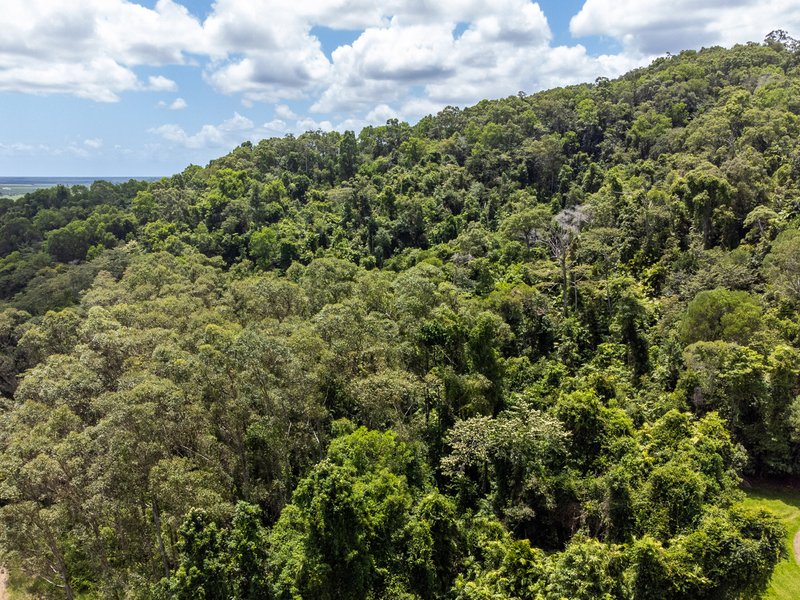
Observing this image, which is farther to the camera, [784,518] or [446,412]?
[446,412]

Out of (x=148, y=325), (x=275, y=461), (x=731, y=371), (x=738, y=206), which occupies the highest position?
(x=738, y=206)

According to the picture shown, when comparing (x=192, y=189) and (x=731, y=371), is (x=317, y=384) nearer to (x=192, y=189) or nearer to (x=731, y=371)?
(x=731, y=371)

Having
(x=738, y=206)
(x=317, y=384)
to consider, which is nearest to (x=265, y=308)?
(x=317, y=384)

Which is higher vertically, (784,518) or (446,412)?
(446,412)

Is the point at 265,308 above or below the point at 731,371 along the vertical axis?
above

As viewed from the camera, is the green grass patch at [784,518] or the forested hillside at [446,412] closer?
the forested hillside at [446,412]

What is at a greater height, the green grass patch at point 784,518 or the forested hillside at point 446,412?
the forested hillside at point 446,412
